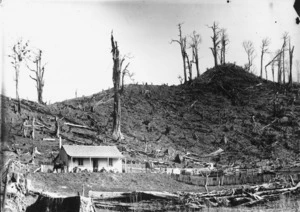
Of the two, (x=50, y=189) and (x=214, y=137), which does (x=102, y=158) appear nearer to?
(x=50, y=189)

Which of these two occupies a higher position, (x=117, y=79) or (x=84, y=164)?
(x=117, y=79)

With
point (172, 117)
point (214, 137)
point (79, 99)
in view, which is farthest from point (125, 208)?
point (79, 99)

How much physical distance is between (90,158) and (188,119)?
21.9 m

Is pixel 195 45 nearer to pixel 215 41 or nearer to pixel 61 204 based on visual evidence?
pixel 215 41

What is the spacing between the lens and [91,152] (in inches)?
1453

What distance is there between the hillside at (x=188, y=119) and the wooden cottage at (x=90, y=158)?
7.85 ft

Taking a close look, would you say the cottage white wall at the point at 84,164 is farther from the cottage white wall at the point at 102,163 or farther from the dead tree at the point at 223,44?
the dead tree at the point at 223,44

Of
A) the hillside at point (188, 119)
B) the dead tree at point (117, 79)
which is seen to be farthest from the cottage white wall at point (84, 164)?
the dead tree at point (117, 79)

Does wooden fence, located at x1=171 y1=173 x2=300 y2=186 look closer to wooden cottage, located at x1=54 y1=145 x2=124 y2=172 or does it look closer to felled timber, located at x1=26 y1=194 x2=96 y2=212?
wooden cottage, located at x1=54 y1=145 x2=124 y2=172

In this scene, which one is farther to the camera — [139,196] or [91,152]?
[91,152]

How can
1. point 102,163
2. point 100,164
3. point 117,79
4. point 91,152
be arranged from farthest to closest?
1. point 117,79
2. point 102,163
3. point 100,164
4. point 91,152

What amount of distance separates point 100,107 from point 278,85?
1046 inches

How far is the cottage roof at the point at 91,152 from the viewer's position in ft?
119

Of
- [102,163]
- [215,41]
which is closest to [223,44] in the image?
[215,41]
